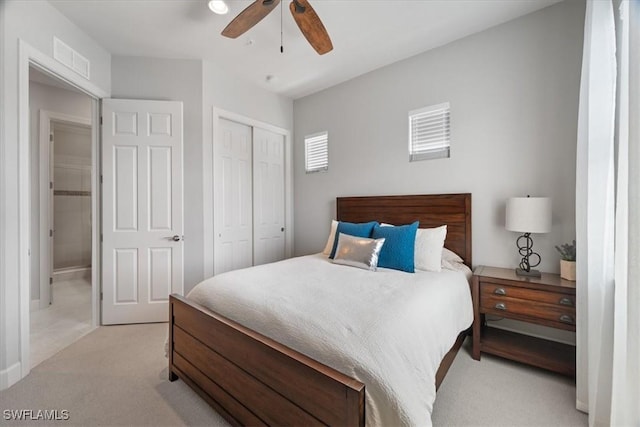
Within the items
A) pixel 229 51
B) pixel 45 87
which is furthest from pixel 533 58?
pixel 45 87

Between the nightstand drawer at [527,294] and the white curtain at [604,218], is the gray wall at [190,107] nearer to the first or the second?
the nightstand drawer at [527,294]

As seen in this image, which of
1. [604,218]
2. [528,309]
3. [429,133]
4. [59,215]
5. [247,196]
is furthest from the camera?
[59,215]

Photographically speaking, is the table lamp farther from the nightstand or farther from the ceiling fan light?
the ceiling fan light

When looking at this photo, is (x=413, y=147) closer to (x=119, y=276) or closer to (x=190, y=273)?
(x=190, y=273)

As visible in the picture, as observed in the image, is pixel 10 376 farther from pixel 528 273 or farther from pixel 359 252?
pixel 528 273

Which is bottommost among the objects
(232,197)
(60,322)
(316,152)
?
(60,322)

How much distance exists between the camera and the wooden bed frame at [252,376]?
1.09 metres

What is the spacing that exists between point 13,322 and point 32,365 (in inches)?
18.7

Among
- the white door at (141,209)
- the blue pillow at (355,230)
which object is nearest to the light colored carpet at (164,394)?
the white door at (141,209)

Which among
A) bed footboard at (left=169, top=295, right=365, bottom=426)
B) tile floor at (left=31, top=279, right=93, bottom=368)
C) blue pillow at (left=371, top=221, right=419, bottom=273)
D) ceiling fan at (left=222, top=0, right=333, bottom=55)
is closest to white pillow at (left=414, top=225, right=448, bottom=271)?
blue pillow at (left=371, top=221, right=419, bottom=273)

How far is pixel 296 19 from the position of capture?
1952mm

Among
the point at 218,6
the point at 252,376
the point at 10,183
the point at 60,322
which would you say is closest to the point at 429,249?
the point at 252,376

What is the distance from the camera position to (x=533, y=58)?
2426 millimetres

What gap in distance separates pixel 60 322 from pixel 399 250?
3.77m
